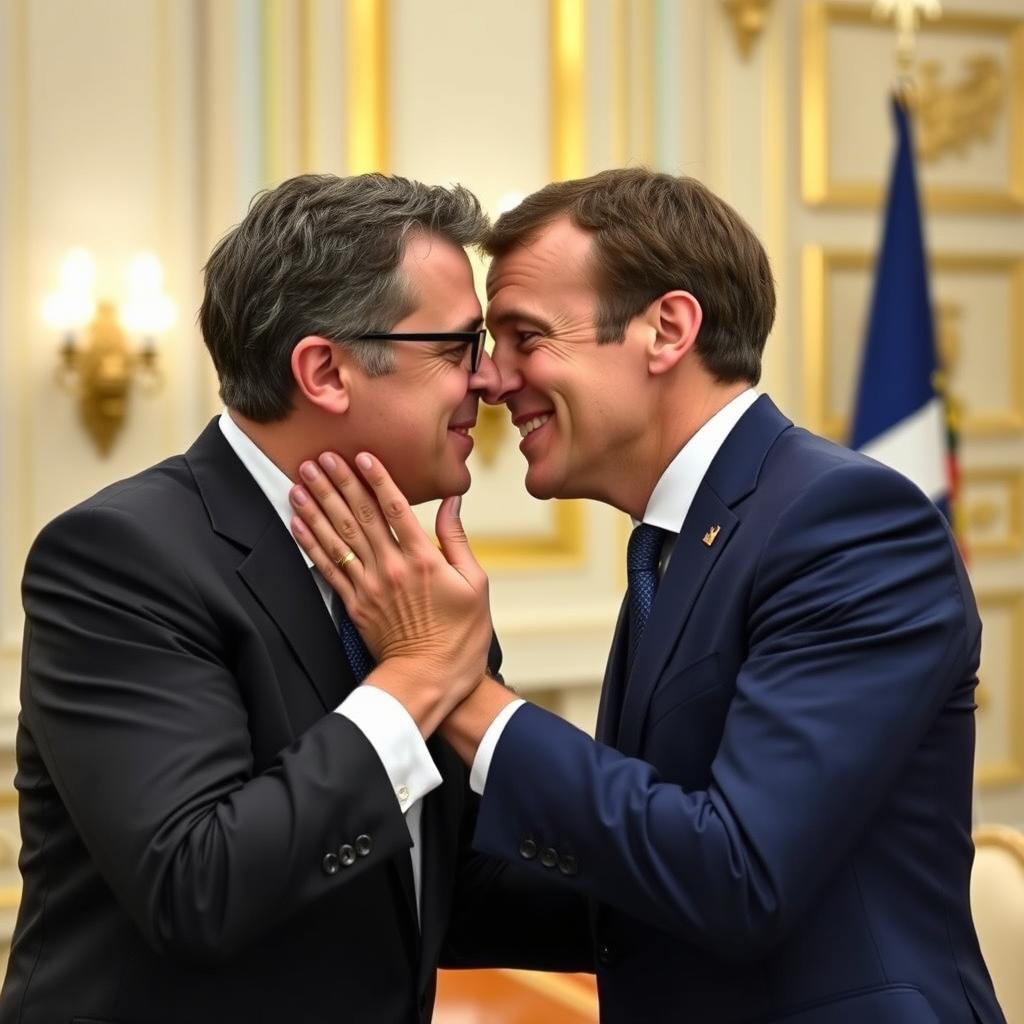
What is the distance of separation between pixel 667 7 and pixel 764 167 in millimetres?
617

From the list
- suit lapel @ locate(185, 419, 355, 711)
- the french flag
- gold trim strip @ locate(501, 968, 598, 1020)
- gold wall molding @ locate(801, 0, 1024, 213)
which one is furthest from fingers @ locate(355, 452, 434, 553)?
gold wall molding @ locate(801, 0, 1024, 213)

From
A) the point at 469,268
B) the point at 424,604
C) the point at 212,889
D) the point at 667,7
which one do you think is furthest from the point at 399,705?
the point at 667,7

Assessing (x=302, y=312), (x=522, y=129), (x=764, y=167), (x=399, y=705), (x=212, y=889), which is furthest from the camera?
(x=764, y=167)

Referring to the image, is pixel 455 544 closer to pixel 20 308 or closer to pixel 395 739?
pixel 395 739

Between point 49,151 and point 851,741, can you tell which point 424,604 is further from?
point 49,151

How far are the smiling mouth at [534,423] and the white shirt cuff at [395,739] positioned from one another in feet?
1.85

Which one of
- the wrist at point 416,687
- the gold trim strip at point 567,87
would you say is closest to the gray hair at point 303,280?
the wrist at point 416,687

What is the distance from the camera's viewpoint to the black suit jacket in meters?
1.59

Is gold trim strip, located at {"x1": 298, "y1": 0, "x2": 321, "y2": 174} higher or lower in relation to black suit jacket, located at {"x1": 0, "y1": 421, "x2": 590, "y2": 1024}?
higher

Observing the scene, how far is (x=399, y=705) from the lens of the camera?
68.4 inches

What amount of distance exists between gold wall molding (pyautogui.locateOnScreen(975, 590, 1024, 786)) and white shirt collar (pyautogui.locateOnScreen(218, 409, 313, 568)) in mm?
4429

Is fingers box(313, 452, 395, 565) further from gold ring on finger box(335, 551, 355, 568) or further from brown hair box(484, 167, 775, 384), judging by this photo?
brown hair box(484, 167, 775, 384)

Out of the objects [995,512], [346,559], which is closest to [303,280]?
[346,559]

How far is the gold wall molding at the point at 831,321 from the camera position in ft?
18.1
